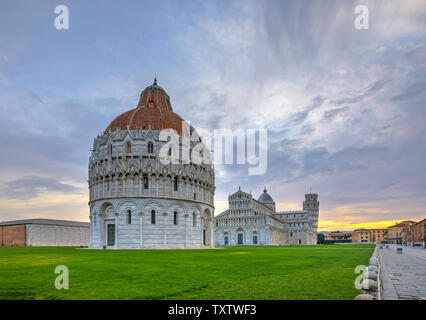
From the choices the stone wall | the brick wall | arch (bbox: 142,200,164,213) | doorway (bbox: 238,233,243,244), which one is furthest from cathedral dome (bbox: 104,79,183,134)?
doorway (bbox: 238,233,243,244)

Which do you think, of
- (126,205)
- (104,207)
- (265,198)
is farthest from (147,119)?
(265,198)

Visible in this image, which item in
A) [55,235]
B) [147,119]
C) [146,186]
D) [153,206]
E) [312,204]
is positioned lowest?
[55,235]

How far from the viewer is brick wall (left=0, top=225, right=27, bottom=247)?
84438 mm

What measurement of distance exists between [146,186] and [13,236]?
56.9 meters

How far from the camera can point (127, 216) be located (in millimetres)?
49031

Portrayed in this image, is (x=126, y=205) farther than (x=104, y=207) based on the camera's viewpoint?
No

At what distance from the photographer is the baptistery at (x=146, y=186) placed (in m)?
48.9

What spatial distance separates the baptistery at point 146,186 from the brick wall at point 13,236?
43.1 m

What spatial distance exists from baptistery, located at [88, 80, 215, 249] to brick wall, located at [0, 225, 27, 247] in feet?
141

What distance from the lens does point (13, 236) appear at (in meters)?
85.6

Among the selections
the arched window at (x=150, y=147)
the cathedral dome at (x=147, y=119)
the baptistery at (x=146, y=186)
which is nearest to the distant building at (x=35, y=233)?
the baptistery at (x=146, y=186)

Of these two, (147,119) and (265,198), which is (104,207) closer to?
(147,119)
